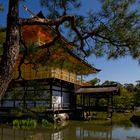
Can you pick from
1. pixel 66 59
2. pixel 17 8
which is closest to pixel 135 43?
pixel 66 59

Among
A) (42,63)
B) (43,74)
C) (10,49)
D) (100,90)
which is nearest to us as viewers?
(10,49)

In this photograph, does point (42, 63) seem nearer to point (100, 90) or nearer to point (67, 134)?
point (67, 134)

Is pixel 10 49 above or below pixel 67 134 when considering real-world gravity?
above

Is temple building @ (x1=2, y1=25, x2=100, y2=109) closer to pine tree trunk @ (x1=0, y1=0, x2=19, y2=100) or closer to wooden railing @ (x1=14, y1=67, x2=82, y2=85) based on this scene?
pine tree trunk @ (x1=0, y1=0, x2=19, y2=100)

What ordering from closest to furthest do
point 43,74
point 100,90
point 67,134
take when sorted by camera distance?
point 67,134
point 43,74
point 100,90

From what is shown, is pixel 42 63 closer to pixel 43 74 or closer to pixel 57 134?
pixel 57 134

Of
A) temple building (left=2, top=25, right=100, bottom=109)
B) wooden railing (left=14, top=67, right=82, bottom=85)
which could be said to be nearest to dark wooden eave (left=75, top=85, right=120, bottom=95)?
wooden railing (left=14, top=67, right=82, bottom=85)

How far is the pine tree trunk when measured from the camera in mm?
4000

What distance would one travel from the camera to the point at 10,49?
13.6ft

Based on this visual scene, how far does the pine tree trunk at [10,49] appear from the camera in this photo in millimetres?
4000

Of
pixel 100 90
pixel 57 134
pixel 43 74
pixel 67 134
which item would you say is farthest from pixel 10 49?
pixel 100 90

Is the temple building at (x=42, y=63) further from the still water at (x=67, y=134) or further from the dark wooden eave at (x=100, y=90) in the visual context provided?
the dark wooden eave at (x=100, y=90)

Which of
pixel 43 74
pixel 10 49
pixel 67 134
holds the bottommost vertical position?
pixel 67 134

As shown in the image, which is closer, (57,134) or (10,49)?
(10,49)
